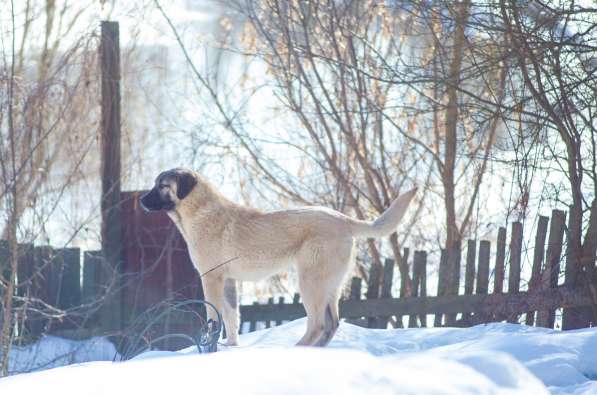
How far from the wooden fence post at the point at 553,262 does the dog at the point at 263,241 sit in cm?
144

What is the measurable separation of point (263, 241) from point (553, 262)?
2.33 metres

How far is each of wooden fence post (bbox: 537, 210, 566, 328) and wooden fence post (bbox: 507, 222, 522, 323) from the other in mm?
225

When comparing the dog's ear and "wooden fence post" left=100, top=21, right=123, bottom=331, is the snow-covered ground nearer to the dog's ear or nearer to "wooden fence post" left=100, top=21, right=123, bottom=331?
the dog's ear

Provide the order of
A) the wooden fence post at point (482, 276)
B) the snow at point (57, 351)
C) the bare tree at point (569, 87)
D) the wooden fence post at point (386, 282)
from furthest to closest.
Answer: the snow at point (57, 351), the wooden fence post at point (386, 282), the wooden fence post at point (482, 276), the bare tree at point (569, 87)

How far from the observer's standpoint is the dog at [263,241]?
6746 millimetres

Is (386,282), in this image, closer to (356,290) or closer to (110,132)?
(356,290)

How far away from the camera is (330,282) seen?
6.76 metres

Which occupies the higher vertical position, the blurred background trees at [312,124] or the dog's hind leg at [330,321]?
the blurred background trees at [312,124]

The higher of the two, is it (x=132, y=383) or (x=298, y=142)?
(x=298, y=142)

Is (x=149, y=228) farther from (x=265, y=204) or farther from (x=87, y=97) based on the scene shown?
(x=265, y=204)

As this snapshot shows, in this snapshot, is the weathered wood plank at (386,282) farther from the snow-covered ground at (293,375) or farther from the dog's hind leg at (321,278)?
the snow-covered ground at (293,375)

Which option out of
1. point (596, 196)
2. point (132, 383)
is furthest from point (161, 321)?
point (132, 383)

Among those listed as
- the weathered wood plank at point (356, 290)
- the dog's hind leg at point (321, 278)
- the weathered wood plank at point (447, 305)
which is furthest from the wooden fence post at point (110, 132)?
the dog's hind leg at point (321, 278)

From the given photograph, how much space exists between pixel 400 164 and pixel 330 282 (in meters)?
3.80
